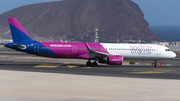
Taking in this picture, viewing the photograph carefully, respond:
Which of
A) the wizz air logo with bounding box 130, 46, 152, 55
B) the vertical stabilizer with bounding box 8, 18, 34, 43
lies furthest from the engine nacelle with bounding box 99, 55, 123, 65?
the vertical stabilizer with bounding box 8, 18, 34, 43

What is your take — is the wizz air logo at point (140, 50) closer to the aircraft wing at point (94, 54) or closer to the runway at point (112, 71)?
the runway at point (112, 71)

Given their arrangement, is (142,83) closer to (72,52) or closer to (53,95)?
(53,95)

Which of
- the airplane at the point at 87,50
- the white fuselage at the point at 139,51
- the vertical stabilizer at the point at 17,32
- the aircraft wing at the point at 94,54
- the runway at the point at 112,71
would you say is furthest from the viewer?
the vertical stabilizer at the point at 17,32

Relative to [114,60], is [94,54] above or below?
above

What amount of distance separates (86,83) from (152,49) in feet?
71.5

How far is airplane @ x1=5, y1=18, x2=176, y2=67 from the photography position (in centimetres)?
4253

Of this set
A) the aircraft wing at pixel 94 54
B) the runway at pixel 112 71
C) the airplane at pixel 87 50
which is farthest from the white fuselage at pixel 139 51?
the runway at pixel 112 71

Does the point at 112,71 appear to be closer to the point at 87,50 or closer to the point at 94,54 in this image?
the point at 94,54

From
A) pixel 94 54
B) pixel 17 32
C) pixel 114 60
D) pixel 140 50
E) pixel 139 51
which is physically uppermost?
pixel 17 32

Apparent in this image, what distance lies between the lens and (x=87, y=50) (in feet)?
142

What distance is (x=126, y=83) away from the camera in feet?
85.9

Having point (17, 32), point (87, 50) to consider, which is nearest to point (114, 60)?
point (87, 50)

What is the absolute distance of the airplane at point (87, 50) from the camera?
42531 millimetres

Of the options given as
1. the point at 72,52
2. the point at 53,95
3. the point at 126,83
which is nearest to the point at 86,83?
the point at 126,83
